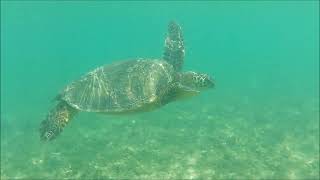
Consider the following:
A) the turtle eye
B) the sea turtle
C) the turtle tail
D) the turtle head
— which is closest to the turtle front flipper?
the sea turtle

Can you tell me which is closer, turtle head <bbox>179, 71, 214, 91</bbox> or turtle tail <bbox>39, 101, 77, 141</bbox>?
turtle tail <bbox>39, 101, 77, 141</bbox>

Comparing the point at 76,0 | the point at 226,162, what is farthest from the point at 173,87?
the point at 76,0

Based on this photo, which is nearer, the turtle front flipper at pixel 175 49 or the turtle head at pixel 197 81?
the turtle head at pixel 197 81

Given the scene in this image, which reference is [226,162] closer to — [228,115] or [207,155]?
[207,155]

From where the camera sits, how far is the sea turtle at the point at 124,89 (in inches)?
416

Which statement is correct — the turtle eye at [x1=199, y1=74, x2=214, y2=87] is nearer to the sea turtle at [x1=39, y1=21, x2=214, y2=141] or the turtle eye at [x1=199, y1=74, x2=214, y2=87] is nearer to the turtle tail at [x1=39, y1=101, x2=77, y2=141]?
the sea turtle at [x1=39, y1=21, x2=214, y2=141]

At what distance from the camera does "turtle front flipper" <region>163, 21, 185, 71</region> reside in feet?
41.5

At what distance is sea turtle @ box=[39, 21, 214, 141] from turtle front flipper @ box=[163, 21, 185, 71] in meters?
1.15

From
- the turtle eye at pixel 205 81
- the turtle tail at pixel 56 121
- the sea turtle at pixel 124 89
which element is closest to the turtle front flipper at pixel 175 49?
the sea turtle at pixel 124 89

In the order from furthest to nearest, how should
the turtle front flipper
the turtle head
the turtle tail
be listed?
the turtle front flipper < the turtle head < the turtle tail

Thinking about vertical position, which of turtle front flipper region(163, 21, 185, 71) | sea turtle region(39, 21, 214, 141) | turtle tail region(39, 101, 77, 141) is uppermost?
turtle front flipper region(163, 21, 185, 71)

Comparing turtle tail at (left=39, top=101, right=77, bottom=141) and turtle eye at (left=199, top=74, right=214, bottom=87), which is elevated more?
turtle eye at (left=199, top=74, right=214, bottom=87)

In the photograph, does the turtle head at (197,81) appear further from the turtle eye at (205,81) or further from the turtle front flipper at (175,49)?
the turtle front flipper at (175,49)

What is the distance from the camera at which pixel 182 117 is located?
2345 cm
